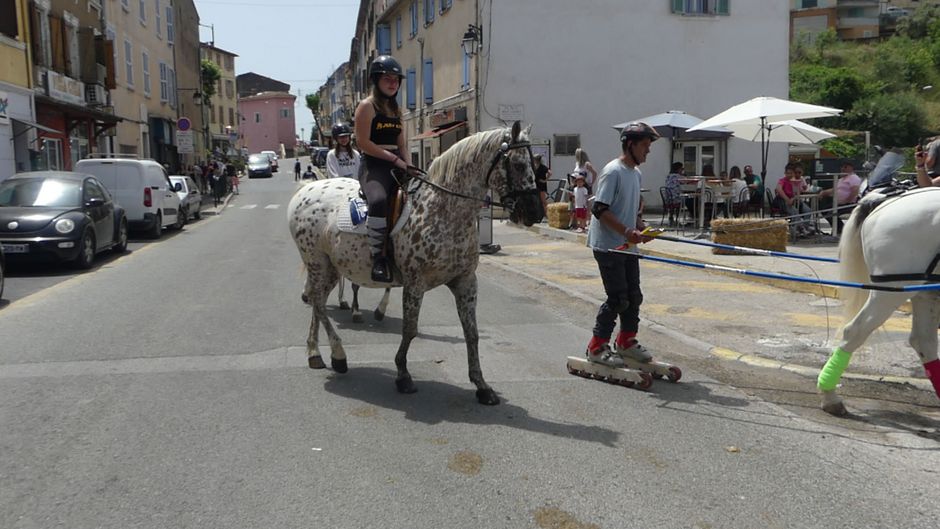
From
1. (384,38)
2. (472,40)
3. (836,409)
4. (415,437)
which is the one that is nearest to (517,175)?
(415,437)

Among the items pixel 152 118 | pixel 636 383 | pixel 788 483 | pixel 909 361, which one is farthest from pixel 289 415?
pixel 152 118

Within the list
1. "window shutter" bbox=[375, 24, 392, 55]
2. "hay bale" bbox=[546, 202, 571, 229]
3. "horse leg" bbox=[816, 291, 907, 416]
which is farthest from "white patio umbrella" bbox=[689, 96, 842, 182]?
"window shutter" bbox=[375, 24, 392, 55]

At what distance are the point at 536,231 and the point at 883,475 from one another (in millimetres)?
15432

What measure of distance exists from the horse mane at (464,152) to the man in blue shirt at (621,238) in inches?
40.0

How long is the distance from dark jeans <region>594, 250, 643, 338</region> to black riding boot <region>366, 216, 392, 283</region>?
1.70m

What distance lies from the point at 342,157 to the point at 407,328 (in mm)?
4058

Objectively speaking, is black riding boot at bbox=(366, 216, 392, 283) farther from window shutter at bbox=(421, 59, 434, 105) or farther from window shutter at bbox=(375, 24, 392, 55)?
window shutter at bbox=(375, 24, 392, 55)

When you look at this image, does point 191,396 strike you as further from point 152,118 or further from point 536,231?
point 152,118

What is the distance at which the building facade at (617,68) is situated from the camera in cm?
2556

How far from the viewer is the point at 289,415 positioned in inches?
201

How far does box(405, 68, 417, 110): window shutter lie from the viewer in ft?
119

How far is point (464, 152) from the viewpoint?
5.37 m

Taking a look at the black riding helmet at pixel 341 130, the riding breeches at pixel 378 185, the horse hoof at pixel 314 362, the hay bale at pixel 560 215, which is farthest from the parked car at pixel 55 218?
the hay bale at pixel 560 215

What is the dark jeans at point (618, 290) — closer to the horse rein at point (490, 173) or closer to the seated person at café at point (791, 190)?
the horse rein at point (490, 173)
